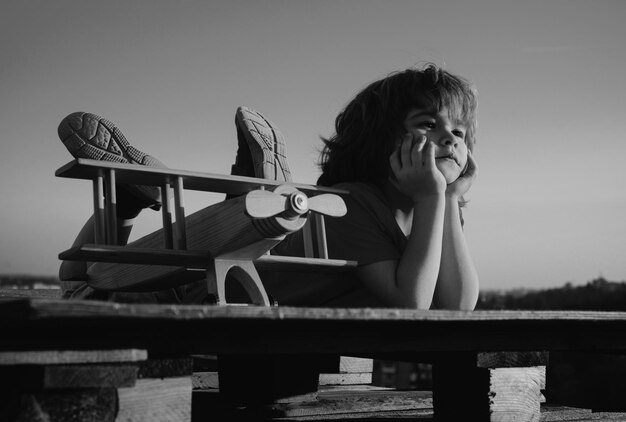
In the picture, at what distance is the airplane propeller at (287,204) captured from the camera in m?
2.49

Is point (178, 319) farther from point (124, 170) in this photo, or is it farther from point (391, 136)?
point (391, 136)

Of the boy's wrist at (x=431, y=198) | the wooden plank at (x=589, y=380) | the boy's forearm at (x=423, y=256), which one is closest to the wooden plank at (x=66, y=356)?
the boy's forearm at (x=423, y=256)

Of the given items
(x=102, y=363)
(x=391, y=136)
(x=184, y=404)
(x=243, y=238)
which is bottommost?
(x=184, y=404)

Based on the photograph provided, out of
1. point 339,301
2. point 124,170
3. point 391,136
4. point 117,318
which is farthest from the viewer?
point 391,136

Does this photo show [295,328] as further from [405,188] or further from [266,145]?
[266,145]

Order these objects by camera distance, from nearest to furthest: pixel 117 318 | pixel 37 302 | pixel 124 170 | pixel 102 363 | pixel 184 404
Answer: pixel 37 302
pixel 117 318
pixel 102 363
pixel 184 404
pixel 124 170

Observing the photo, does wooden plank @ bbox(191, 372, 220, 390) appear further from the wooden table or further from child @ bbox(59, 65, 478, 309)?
the wooden table

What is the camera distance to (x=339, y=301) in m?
3.39

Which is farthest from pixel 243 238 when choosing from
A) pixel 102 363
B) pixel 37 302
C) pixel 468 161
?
pixel 468 161

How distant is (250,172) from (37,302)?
2.03 m

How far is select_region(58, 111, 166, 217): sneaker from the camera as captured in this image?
10.4 feet

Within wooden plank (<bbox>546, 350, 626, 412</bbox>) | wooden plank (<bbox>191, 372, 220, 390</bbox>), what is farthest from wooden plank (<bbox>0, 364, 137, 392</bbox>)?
wooden plank (<bbox>546, 350, 626, 412</bbox>)

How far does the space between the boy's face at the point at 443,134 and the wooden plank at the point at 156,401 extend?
6.09 ft

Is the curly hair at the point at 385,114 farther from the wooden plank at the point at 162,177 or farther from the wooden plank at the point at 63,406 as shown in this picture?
the wooden plank at the point at 63,406
